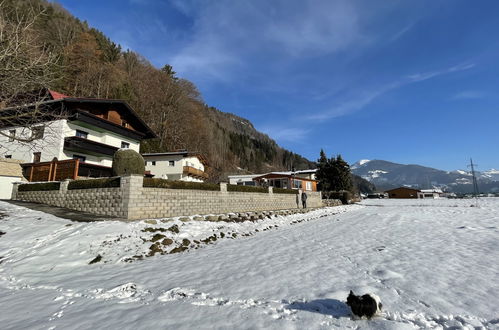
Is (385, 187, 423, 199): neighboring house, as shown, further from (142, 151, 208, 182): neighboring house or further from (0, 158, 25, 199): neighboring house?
(0, 158, 25, 199): neighboring house

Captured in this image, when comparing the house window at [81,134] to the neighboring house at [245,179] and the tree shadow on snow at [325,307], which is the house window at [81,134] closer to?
the tree shadow on snow at [325,307]

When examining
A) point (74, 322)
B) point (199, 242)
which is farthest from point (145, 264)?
point (74, 322)

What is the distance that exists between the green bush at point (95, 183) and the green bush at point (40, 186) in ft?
5.15

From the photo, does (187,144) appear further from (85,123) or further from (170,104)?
(85,123)

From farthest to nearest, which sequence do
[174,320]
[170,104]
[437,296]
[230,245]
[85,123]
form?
[170,104]
[85,123]
[230,245]
[437,296]
[174,320]

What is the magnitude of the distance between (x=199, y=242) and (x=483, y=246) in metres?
10.6

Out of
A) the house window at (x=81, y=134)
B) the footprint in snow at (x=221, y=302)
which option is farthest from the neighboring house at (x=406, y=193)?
the footprint in snow at (x=221, y=302)

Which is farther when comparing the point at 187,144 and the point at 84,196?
the point at 187,144

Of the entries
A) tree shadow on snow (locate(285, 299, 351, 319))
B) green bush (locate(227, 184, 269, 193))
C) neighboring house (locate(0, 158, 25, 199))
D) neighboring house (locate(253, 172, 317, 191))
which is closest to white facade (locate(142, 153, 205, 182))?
neighboring house (locate(253, 172, 317, 191))

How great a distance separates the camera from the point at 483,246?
24.8 feet

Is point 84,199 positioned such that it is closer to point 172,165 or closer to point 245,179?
point 172,165

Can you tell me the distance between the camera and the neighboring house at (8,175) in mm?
18219

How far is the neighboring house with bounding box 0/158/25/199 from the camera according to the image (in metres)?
18.2

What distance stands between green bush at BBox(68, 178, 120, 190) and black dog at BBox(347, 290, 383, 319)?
44.3ft
